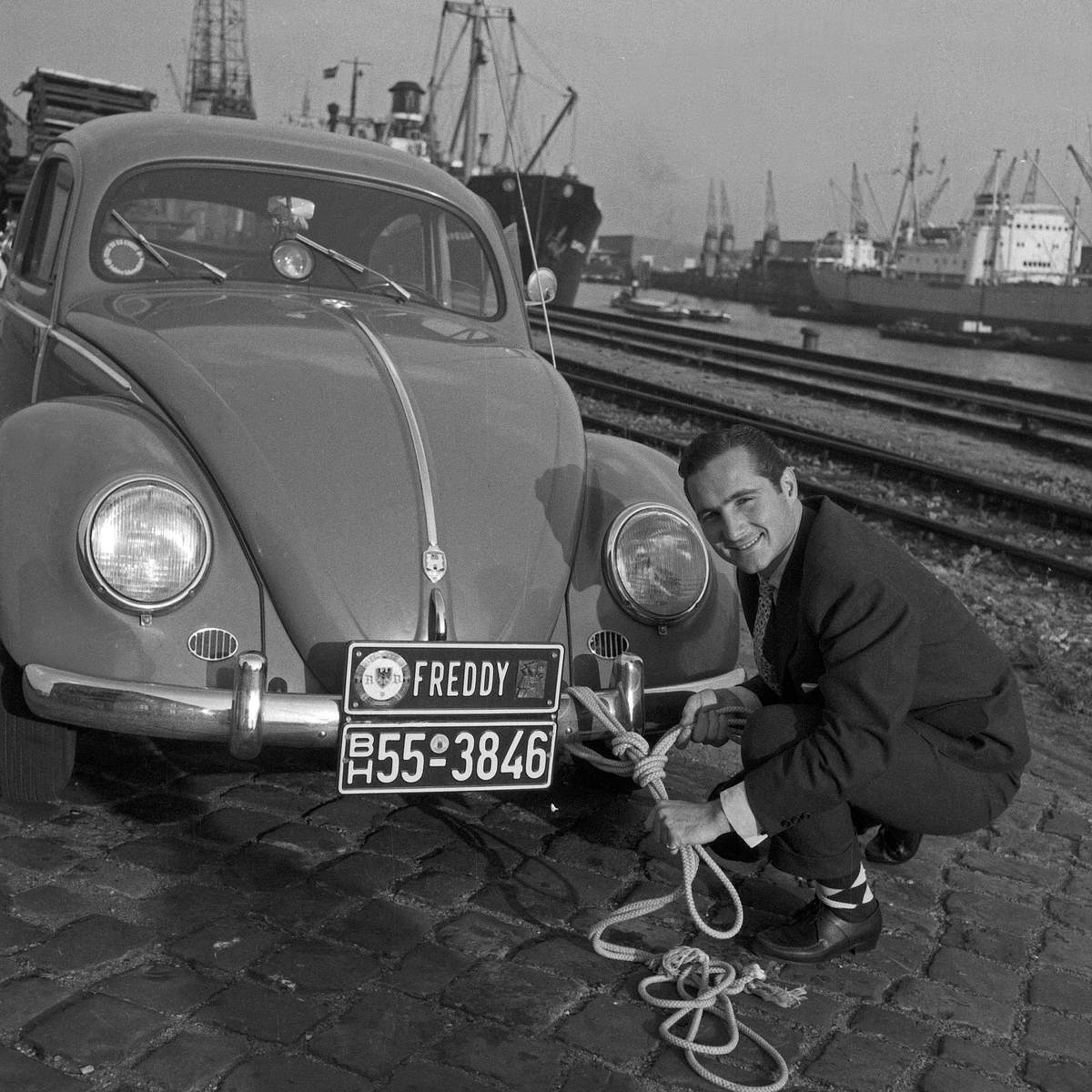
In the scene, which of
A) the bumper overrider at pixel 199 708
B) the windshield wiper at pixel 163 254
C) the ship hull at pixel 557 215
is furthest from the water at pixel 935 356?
the bumper overrider at pixel 199 708

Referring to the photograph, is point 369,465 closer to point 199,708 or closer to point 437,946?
point 199,708

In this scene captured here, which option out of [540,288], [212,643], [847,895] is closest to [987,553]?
[540,288]

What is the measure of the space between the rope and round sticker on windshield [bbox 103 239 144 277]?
8.75 feet

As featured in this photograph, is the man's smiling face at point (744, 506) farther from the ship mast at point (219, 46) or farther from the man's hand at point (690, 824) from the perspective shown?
the ship mast at point (219, 46)

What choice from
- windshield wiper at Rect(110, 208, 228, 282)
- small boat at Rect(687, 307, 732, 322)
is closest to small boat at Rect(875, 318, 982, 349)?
small boat at Rect(687, 307, 732, 322)

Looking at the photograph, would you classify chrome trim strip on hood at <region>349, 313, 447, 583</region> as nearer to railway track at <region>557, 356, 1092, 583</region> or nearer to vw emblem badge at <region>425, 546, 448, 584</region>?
vw emblem badge at <region>425, 546, 448, 584</region>

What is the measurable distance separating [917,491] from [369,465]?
751 cm

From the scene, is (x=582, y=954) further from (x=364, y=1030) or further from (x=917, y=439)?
(x=917, y=439)

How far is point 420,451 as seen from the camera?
12.2 ft

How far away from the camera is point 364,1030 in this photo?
2.79 m

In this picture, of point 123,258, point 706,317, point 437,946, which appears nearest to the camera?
point 437,946

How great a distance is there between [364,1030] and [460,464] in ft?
5.23

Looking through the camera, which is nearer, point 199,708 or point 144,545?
point 199,708

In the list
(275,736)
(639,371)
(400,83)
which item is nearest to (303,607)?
(275,736)
